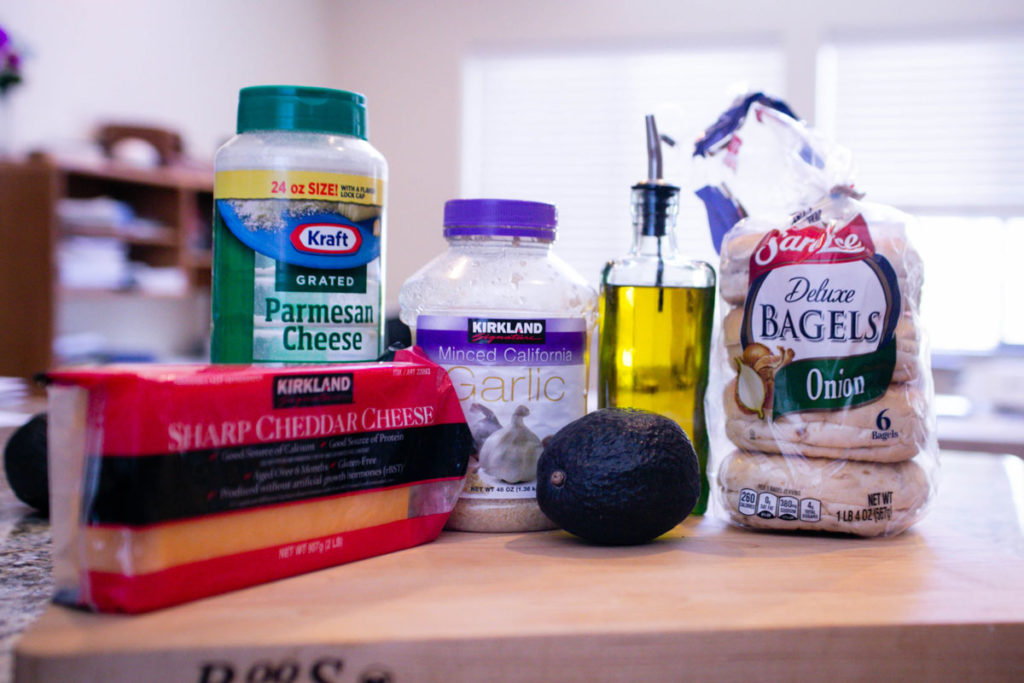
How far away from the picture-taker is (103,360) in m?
3.02

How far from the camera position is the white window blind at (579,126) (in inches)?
171

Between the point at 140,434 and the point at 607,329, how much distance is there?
15.7 inches

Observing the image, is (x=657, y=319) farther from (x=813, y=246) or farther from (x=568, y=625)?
(x=568, y=625)

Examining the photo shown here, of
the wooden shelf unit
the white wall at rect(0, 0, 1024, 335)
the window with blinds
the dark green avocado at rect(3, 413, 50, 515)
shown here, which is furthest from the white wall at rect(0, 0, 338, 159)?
the window with blinds

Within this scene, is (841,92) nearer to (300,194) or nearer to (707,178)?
(707,178)

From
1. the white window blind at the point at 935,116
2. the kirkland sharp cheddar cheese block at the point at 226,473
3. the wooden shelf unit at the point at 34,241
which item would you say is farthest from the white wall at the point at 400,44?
the kirkland sharp cheddar cheese block at the point at 226,473

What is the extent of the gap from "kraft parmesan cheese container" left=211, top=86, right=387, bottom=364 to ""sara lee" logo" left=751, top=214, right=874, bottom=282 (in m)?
0.31

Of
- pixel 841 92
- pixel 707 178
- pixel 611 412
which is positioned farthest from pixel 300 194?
pixel 841 92

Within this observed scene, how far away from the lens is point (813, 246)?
0.68 metres

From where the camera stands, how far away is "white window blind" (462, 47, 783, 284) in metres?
4.35

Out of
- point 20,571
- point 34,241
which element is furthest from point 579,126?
point 20,571

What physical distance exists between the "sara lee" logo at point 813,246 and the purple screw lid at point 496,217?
0.17m

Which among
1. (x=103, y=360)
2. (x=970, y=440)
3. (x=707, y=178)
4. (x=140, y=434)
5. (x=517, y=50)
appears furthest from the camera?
(x=517, y=50)

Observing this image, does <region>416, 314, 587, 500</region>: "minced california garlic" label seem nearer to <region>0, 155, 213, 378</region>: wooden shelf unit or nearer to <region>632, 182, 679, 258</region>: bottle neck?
<region>632, 182, 679, 258</region>: bottle neck
